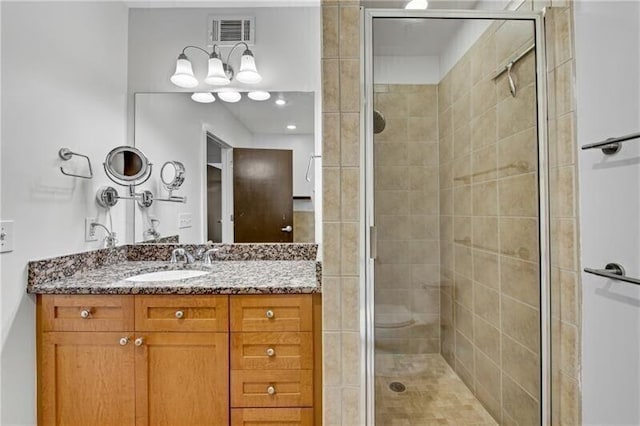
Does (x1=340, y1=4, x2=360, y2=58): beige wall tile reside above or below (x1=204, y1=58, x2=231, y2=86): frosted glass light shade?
below

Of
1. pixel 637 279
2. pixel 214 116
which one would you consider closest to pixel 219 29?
pixel 214 116

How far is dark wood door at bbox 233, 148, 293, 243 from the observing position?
190 centimetres

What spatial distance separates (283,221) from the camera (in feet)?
6.25

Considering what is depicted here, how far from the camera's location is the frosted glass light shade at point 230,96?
1.91 m

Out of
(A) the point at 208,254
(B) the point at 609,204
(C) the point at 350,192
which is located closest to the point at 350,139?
(C) the point at 350,192

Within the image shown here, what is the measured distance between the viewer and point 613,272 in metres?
1.02

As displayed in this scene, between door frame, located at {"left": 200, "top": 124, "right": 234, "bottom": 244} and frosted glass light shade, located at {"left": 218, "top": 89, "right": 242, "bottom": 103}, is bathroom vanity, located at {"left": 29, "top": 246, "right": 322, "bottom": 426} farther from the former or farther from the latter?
frosted glass light shade, located at {"left": 218, "top": 89, "right": 242, "bottom": 103}

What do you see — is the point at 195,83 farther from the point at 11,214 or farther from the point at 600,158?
the point at 600,158

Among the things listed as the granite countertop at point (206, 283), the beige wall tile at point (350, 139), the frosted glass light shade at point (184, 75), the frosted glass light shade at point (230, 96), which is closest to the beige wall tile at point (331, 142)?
the beige wall tile at point (350, 139)

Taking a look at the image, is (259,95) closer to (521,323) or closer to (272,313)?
(272,313)

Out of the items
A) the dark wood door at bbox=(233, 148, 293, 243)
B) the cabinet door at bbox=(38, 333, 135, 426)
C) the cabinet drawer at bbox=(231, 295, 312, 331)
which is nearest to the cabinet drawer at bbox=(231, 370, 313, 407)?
the cabinet drawer at bbox=(231, 295, 312, 331)

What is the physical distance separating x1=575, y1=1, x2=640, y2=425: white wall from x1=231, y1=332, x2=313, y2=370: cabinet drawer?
1029 mm

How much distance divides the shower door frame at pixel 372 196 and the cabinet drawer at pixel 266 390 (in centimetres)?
26

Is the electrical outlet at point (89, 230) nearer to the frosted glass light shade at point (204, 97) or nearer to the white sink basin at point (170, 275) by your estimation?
the white sink basin at point (170, 275)
